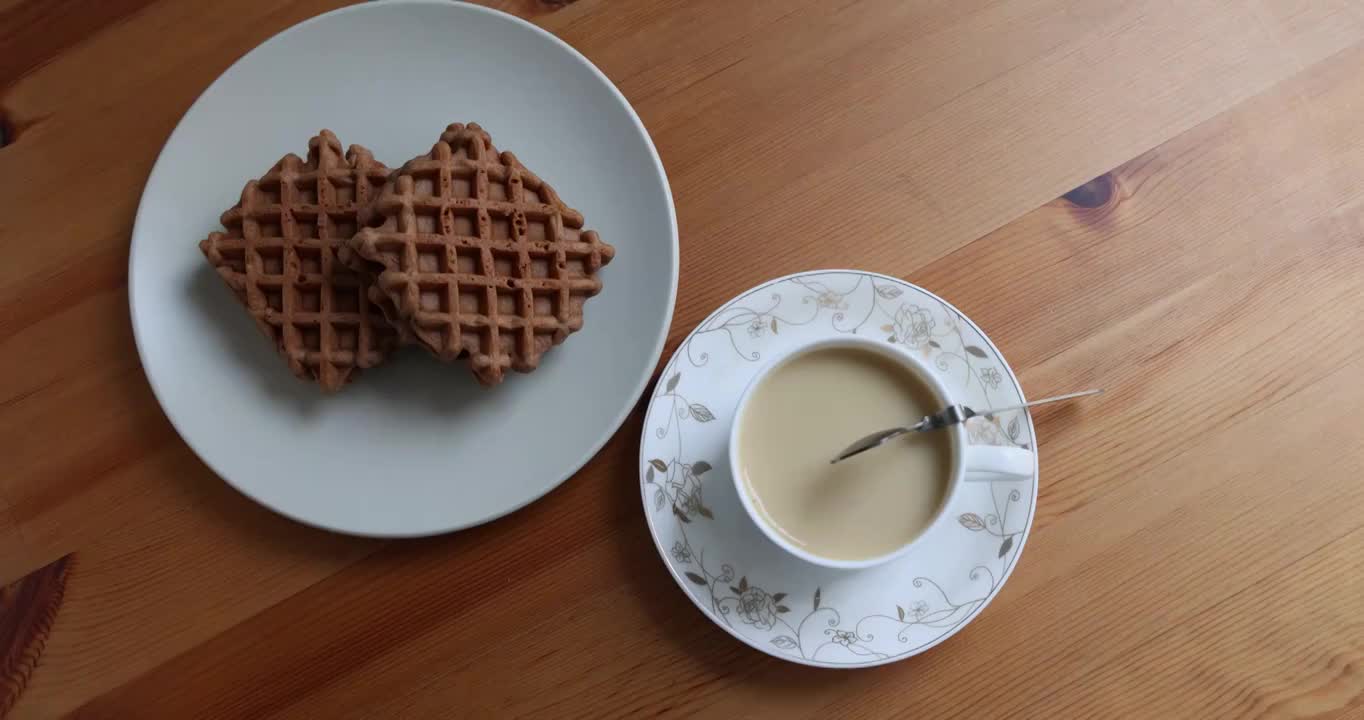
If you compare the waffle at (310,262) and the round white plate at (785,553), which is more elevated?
the waffle at (310,262)

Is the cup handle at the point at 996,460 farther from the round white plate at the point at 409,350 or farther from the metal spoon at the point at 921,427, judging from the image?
the round white plate at the point at 409,350

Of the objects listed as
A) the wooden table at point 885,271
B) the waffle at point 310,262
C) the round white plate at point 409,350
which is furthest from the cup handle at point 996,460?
the waffle at point 310,262

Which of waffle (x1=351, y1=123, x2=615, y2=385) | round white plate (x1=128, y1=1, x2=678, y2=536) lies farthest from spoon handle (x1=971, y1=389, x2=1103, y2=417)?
waffle (x1=351, y1=123, x2=615, y2=385)

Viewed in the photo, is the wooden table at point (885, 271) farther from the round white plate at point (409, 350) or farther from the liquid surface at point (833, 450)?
the liquid surface at point (833, 450)

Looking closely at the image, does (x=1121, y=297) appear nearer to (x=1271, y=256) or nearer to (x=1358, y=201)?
(x=1271, y=256)

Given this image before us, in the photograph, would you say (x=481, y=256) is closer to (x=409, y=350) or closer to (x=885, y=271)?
(x=409, y=350)

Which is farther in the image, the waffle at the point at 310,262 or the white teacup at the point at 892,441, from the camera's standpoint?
the waffle at the point at 310,262

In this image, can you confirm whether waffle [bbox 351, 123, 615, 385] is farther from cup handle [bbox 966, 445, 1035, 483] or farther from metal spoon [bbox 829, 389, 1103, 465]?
cup handle [bbox 966, 445, 1035, 483]
